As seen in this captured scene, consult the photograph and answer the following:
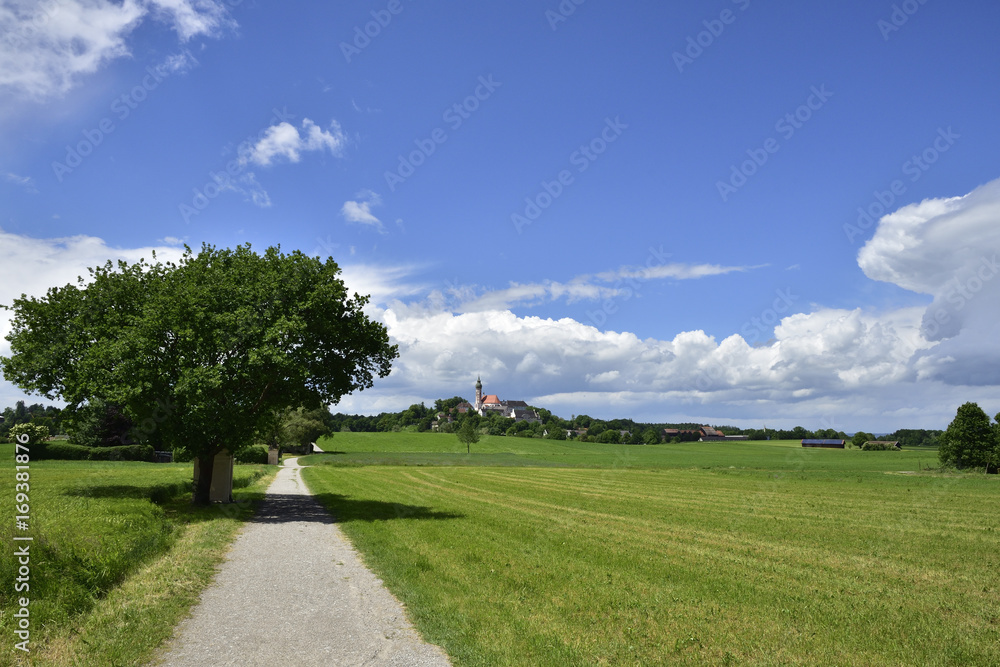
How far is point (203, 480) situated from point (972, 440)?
7335 centimetres

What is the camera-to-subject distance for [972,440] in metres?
63.2

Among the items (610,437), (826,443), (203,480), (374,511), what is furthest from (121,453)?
(826,443)

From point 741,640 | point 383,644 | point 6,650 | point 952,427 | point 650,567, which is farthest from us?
point 952,427

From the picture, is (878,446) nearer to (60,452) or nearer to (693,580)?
(693,580)

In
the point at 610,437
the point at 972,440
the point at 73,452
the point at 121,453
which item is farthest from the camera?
the point at 610,437

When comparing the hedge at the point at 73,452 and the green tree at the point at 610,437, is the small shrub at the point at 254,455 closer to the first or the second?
→ the hedge at the point at 73,452

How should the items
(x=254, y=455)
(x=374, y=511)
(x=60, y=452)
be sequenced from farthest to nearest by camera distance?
1. (x=254, y=455)
2. (x=60, y=452)
3. (x=374, y=511)

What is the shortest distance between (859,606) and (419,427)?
192720 millimetres

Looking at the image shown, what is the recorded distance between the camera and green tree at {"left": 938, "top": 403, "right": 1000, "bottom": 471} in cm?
6272

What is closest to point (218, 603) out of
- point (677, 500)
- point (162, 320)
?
point (162, 320)

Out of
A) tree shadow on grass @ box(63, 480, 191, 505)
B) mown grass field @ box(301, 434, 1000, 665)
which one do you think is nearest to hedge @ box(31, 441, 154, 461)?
tree shadow on grass @ box(63, 480, 191, 505)

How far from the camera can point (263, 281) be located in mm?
25141

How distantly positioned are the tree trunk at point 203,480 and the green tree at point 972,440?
72320 mm

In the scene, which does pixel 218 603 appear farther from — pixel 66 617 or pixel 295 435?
pixel 295 435
